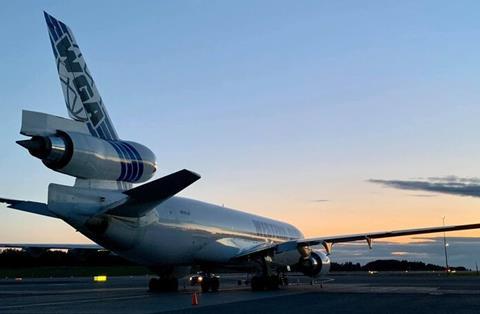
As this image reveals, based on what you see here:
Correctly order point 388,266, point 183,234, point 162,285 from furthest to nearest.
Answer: point 388,266 → point 162,285 → point 183,234

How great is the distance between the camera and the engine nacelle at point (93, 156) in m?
16.6

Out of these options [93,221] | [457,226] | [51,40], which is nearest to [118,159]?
[93,221]

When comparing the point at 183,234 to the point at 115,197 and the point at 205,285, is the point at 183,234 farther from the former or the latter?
the point at 115,197

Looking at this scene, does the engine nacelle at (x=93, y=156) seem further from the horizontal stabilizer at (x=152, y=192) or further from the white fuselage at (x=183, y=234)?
the white fuselage at (x=183, y=234)

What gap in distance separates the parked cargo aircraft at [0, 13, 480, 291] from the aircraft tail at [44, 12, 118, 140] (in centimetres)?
3

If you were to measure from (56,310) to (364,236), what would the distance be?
664 inches

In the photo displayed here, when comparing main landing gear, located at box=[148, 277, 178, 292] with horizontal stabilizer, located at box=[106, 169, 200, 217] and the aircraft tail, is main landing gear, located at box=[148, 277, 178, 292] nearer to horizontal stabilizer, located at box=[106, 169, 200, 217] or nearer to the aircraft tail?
horizontal stabilizer, located at box=[106, 169, 200, 217]

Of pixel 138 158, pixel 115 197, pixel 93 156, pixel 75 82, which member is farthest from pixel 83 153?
pixel 75 82

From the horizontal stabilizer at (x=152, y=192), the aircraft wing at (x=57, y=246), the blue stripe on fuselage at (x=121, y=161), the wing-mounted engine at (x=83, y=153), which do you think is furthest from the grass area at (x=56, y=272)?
the wing-mounted engine at (x=83, y=153)

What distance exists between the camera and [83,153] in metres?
17.3

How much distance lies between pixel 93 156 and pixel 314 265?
52.2 ft

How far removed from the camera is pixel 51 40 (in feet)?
63.2

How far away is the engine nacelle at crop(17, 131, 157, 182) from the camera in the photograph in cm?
1661

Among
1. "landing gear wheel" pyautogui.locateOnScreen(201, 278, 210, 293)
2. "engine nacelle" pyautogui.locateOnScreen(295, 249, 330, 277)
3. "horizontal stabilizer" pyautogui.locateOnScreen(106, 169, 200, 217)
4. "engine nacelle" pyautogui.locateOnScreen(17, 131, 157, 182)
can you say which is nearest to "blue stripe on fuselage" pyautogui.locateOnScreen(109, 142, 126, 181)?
"engine nacelle" pyautogui.locateOnScreen(17, 131, 157, 182)
